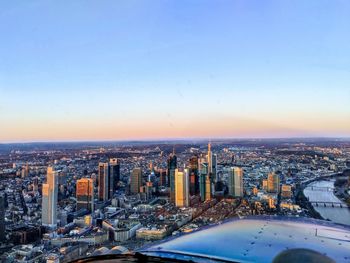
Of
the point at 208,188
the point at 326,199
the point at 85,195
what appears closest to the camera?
the point at 326,199

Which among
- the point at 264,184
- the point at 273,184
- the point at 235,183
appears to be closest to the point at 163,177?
the point at 235,183

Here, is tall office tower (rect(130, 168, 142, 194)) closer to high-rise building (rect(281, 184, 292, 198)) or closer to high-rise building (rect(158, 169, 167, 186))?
high-rise building (rect(158, 169, 167, 186))

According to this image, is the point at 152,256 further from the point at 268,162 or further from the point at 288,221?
the point at 268,162

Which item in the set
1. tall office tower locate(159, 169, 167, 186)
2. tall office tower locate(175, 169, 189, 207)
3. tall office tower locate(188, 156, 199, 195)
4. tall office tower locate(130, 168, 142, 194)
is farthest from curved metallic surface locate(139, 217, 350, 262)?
tall office tower locate(159, 169, 167, 186)

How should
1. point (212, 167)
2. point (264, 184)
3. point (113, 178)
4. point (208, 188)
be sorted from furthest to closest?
1. point (212, 167)
2. point (113, 178)
3. point (264, 184)
4. point (208, 188)

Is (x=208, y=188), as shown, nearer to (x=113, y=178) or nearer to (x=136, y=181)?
(x=136, y=181)

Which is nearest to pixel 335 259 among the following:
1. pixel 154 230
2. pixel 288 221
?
pixel 288 221
